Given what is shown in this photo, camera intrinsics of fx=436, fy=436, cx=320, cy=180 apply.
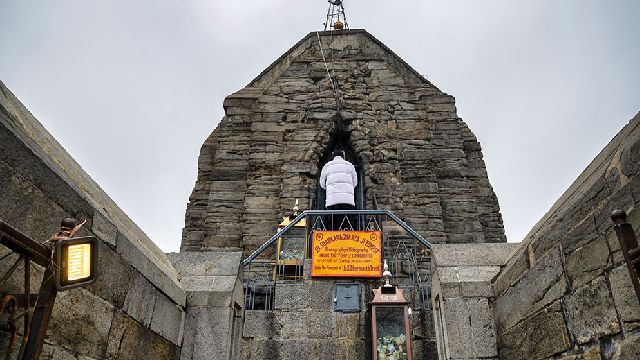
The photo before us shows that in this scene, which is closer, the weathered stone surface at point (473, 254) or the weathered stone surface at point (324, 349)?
the weathered stone surface at point (473, 254)

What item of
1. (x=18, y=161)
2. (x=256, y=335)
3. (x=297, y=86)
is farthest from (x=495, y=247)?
(x=297, y=86)

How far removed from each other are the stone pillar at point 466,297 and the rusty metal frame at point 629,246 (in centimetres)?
207

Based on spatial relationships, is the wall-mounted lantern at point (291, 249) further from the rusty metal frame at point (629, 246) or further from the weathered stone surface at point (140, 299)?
the rusty metal frame at point (629, 246)

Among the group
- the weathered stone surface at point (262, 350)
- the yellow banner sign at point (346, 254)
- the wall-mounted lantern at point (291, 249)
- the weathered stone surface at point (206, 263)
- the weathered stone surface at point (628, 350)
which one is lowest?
the weathered stone surface at point (628, 350)

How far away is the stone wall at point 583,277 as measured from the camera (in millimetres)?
2219

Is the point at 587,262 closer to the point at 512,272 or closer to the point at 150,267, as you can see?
the point at 512,272

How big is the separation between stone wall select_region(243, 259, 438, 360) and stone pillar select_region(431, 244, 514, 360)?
65 centimetres

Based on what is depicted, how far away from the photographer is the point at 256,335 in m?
4.84

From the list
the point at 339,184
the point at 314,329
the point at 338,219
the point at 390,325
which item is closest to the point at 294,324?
the point at 314,329

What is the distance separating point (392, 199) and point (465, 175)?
179cm

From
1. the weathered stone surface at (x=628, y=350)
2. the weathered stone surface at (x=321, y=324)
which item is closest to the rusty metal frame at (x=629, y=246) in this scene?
the weathered stone surface at (x=628, y=350)

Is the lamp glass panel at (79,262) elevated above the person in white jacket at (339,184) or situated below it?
below

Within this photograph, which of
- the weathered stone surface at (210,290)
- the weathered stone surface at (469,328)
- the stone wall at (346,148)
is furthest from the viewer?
the stone wall at (346,148)

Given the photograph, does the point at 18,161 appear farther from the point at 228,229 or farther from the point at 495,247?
the point at 228,229
